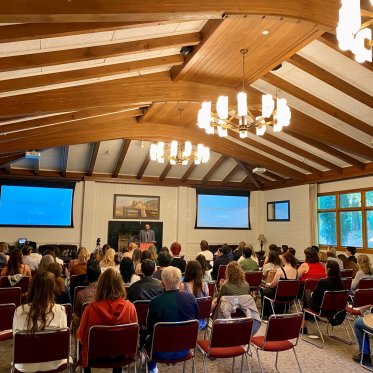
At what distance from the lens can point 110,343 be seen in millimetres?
2689

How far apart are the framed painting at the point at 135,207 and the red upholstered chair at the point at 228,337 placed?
31.1 ft

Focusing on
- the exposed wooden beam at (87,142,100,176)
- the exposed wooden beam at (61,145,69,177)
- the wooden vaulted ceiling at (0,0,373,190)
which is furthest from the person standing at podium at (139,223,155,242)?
the exposed wooden beam at (61,145,69,177)

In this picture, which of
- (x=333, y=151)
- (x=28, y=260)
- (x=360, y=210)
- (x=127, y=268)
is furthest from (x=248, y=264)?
(x=360, y=210)

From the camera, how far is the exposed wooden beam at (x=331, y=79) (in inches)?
213

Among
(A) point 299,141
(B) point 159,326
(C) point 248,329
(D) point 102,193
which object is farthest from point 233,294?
(D) point 102,193

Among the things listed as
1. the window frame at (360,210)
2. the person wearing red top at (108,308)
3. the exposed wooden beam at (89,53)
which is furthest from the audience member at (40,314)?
the window frame at (360,210)

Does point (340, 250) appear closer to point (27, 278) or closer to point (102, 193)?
point (102, 193)

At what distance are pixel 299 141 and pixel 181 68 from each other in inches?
201

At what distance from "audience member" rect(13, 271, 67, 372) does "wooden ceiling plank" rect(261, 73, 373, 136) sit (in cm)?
501

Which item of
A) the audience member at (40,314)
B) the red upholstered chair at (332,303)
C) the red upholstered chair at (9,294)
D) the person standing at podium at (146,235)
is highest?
the person standing at podium at (146,235)

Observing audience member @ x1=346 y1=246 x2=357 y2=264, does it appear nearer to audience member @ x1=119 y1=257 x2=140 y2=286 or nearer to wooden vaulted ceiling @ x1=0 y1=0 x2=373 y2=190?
wooden vaulted ceiling @ x1=0 y1=0 x2=373 y2=190

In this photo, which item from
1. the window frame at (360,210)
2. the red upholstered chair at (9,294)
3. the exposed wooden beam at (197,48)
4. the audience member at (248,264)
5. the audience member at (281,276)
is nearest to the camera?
the red upholstered chair at (9,294)

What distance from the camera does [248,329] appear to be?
3098 mm

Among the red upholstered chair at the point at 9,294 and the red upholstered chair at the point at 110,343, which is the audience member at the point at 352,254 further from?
the red upholstered chair at the point at 9,294
